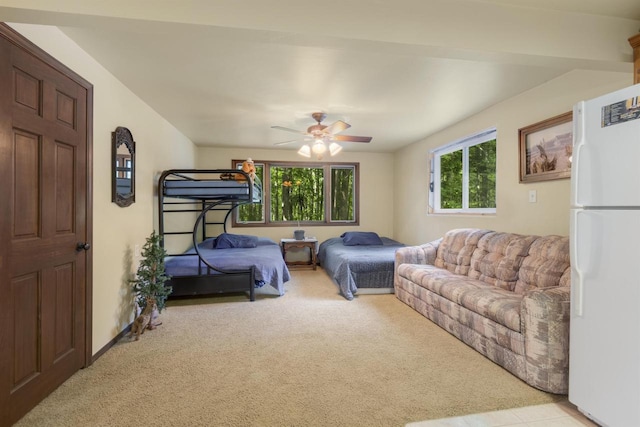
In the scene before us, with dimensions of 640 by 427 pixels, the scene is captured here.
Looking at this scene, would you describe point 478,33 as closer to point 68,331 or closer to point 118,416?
point 118,416

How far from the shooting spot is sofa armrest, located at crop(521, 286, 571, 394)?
6.03ft

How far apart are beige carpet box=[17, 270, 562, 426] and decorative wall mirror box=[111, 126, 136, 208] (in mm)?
1259

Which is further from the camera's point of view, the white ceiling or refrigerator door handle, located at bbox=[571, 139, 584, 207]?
refrigerator door handle, located at bbox=[571, 139, 584, 207]

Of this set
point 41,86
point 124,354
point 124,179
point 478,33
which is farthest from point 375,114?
point 124,354

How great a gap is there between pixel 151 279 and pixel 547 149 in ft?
12.7

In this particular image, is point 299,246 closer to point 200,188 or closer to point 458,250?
point 200,188

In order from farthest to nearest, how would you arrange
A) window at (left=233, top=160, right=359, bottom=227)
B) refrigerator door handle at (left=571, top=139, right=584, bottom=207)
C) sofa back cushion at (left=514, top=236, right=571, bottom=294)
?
window at (left=233, top=160, right=359, bottom=227), sofa back cushion at (left=514, top=236, right=571, bottom=294), refrigerator door handle at (left=571, top=139, right=584, bottom=207)

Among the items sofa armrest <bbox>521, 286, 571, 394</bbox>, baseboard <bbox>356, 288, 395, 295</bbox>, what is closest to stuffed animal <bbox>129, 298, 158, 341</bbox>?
baseboard <bbox>356, 288, 395, 295</bbox>

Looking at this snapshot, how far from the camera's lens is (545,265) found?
240 cm

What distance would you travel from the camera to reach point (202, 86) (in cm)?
286

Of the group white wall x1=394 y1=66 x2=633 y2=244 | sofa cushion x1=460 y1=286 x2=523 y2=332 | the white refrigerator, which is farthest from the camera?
white wall x1=394 y1=66 x2=633 y2=244

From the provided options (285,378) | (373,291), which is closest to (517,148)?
(373,291)

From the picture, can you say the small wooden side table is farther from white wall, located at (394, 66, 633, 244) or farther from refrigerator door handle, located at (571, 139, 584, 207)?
refrigerator door handle, located at (571, 139, 584, 207)

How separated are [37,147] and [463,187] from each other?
4363mm
